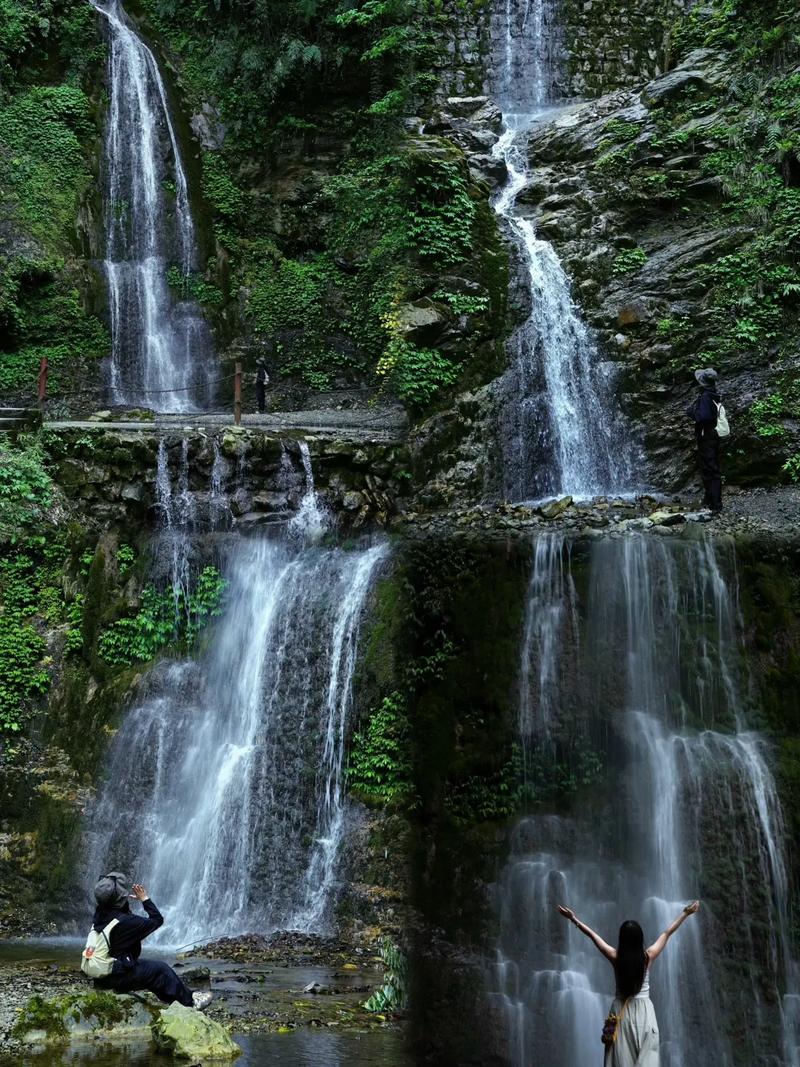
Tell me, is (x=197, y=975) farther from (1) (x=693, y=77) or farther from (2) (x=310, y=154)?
(2) (x=310, y=154)

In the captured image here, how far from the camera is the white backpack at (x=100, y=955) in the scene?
6.88 m

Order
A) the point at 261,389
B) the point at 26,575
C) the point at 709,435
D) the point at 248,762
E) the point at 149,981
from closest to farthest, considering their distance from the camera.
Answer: the point at 149,981 → the point at 248,762 → the point at 709,435 → the point at 26,575 → the point at 261,389

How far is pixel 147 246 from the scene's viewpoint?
1988cm

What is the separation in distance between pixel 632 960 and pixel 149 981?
371cm

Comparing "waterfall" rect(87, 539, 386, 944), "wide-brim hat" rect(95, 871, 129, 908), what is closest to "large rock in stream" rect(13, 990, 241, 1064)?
"wide-brim hat" rect(95, 871, 129, 908)

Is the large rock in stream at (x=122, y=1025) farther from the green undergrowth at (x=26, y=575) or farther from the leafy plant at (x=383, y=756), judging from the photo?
the green undergrowth at (x=26, y=575)

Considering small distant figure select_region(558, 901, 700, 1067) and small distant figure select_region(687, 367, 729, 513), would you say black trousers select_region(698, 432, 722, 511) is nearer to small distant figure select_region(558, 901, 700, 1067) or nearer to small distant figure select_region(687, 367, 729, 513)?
small distant figure select_region(687, 367, 729, 513)

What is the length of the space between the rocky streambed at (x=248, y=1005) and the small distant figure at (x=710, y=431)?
6.65 metres

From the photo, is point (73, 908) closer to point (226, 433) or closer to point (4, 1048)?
point (4, 1048)

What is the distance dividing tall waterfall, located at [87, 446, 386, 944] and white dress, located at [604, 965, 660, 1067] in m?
5.57

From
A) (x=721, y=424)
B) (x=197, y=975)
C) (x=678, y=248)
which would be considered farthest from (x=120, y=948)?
(x=678, y=248)

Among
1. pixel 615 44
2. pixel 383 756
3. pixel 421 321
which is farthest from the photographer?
pixel 615 44

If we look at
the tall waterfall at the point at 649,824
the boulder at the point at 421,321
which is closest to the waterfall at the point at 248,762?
the tall waterfall at the point at 649,824

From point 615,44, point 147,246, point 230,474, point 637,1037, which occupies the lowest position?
point 637,1037
